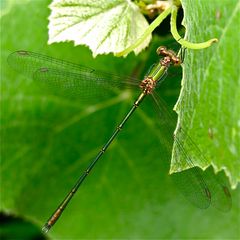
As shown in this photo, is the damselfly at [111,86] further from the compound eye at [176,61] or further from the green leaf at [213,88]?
the green leaf at [213,88]

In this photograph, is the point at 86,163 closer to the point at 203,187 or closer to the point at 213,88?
the point at 203,187

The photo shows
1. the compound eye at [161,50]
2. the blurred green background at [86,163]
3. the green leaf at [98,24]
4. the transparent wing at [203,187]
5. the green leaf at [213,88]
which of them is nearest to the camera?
the green leaf at [213,88]

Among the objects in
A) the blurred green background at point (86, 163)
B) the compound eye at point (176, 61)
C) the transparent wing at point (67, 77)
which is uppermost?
the compound eye at point (176, 61)

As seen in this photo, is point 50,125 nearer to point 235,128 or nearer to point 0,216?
point 0,216

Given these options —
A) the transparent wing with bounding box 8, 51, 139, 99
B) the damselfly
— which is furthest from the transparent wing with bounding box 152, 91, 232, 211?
the transparent wing with bounding box 8, 51, 139, 99

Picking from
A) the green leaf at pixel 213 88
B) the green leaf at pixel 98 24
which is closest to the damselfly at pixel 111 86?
the green leaf at pixel 98 24
